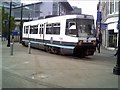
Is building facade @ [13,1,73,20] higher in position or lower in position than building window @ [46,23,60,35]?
higher

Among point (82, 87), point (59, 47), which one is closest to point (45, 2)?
point (59, 47)

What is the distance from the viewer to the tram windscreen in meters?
21.4

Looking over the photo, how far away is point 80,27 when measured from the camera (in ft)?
70.6

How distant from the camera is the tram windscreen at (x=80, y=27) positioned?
70.2 feet

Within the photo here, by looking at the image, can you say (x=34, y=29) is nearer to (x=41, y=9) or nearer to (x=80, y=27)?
(x=80, y=27)

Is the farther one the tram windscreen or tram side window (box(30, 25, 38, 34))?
tram side window (box(30, 25, 38, 34))

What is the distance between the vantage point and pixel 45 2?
91.4 m

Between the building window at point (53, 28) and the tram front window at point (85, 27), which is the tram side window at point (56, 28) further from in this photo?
the tram front window at point (85, 27)

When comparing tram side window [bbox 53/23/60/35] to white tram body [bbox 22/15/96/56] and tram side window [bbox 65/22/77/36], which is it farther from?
tram side window [bbox 65/22/77/36]

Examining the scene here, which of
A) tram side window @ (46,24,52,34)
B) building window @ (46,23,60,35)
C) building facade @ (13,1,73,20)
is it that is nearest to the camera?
building window @ (46,23,60,35)

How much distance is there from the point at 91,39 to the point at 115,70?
821cm

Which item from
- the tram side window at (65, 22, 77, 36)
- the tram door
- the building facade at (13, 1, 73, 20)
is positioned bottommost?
the tram door

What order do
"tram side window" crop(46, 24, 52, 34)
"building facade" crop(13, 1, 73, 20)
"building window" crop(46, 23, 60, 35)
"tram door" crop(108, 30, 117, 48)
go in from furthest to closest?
"building facade" crop(13, 1, 73, 20) → "tram door" crop(108, 30, 117, 48) → "tram side window" crop(46, 24, 52, 34) → "building window" crop(46, 23, 60, 35)

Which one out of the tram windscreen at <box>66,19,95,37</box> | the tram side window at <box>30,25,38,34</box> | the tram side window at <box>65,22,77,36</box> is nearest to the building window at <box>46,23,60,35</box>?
the tram side window at <box>65,22,77,36</box>
